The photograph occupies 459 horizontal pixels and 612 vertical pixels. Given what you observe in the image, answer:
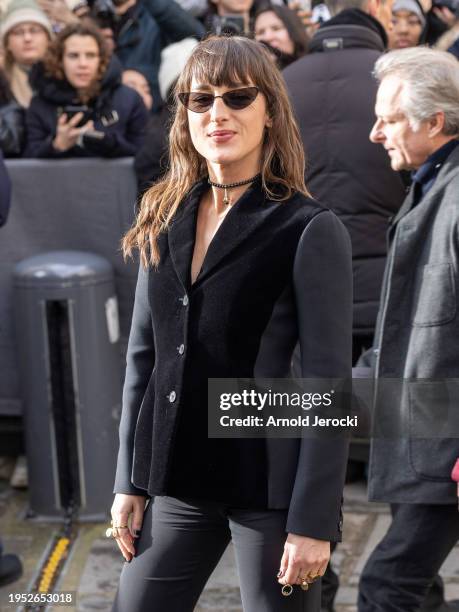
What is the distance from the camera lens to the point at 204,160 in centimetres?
285

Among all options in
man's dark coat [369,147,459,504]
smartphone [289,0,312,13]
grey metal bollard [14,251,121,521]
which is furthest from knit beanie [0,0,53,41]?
man's dark coat [369,147,459,504]

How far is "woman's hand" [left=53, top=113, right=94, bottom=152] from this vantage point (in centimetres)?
584

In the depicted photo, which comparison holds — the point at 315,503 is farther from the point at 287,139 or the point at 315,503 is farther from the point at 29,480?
the point at 29,480

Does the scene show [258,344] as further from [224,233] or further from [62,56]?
[62,56]

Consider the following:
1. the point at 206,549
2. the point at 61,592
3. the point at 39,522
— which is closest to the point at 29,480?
the point at 39,522

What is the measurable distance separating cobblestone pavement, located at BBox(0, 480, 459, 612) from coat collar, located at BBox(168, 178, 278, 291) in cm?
212

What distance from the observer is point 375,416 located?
3.54 metres

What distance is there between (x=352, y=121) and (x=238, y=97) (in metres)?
1.90

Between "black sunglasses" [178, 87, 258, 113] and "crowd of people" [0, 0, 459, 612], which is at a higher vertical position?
"black sunglasses" [178, 87, 258, 113]

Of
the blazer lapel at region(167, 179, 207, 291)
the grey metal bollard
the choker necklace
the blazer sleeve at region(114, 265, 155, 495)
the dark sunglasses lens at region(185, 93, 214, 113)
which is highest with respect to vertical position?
the dark sunglasses lens at region(185, 93, 214, 113)

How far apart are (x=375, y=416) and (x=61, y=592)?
170 centimetres

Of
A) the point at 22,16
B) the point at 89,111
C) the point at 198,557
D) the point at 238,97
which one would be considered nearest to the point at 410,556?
the point at 198,557

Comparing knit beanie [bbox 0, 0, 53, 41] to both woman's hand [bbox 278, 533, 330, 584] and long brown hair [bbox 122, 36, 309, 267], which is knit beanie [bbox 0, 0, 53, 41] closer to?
long brown hair [bbox 122, 36, 309, 267]

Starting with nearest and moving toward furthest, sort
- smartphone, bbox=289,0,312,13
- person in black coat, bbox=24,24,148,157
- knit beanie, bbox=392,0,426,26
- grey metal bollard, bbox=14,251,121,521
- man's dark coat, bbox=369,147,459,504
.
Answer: man's dark coat, bbox=369,147,459,504 < grey metal bollard, bbox=14,251,121,521 < person in black coat, bbox=24,24,148,157 < knit beanie, bbox=392,0,426,26 < smartphone, bbox=289,0,312,13
